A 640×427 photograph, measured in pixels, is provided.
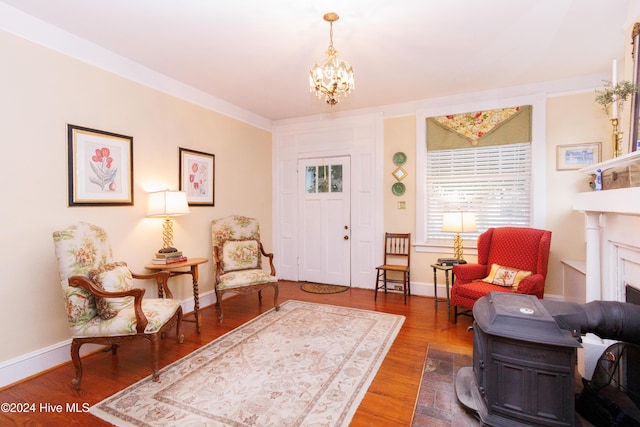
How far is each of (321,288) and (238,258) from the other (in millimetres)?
1572

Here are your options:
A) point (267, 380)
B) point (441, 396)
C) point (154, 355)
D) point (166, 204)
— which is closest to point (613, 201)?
point (441, 396)

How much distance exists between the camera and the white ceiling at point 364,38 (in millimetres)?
2398

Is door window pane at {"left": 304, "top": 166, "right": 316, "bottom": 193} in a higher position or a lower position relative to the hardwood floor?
higher

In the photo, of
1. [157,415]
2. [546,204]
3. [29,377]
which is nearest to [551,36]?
[546,204]

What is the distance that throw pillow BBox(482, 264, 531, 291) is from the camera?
3261 millimetres

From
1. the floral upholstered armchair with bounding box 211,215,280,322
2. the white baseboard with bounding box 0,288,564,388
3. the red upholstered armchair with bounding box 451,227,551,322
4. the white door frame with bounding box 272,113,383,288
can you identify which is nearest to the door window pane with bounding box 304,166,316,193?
the white door frame with bounding box 272,113,383,288

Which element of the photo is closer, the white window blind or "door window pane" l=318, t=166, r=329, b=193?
the white window blind

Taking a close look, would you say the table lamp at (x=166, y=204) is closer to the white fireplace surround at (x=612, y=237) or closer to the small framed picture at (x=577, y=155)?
the white fireplace surround at (x=612, y=237)

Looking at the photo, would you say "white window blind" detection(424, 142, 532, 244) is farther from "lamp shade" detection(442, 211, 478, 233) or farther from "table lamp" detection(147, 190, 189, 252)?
"table lamp" detection(147, 190, 189, 252)

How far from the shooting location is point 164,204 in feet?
10.7

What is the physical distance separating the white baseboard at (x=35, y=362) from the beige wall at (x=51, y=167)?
1.9 inches

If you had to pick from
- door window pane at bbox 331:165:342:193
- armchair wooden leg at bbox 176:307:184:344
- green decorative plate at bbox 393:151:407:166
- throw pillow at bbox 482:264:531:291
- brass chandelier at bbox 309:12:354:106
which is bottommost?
armchair wooden leg at bbox 176:307:184:344

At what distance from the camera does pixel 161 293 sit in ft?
11.0

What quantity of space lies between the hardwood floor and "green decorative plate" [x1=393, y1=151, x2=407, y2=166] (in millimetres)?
2086
